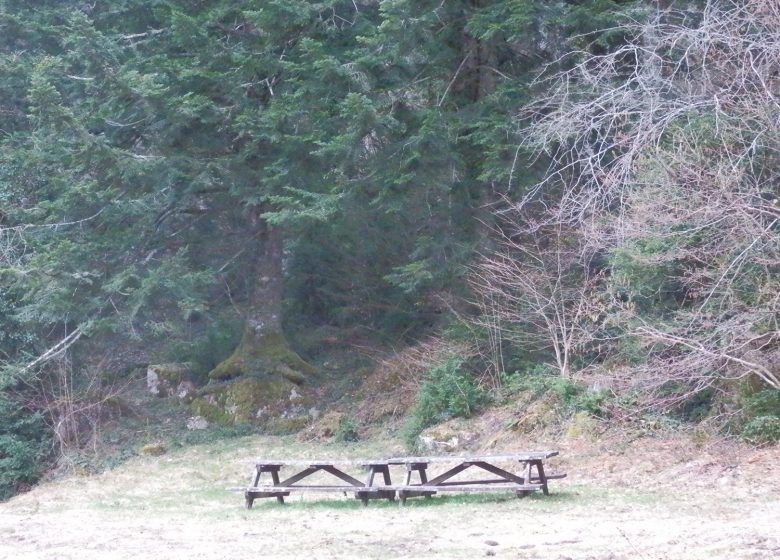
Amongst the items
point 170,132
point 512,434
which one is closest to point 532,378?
point 512,434

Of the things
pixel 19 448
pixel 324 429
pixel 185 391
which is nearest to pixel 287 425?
pixel 324 429

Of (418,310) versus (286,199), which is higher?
(286,199)

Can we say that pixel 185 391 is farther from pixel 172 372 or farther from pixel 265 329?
pixel 265 329

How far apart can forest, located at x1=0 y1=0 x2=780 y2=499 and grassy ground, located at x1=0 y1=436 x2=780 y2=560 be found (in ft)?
3.69

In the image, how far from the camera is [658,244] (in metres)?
13.5

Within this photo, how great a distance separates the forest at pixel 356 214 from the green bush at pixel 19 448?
7 centimetres

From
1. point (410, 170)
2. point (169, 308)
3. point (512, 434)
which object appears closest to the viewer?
point (512, 434)

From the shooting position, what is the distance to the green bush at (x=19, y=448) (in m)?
19.7

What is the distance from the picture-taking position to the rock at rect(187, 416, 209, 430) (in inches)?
824

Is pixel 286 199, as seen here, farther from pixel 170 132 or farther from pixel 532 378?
pixel 532 378

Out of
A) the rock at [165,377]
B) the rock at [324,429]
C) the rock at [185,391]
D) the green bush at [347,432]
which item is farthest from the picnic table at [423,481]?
the rock at [165,377]

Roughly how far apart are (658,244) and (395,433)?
7.22 m

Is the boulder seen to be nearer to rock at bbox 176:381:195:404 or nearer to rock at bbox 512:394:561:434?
→ rock at bbox 176:381:195:404

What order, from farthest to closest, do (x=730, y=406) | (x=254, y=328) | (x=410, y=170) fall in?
(x=254, y=328)
(x=410, y=170)
(x=730, y=406)
